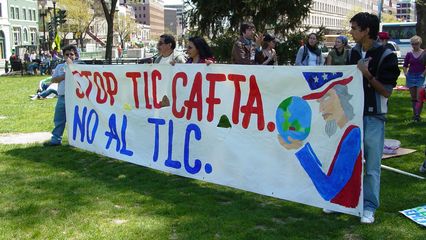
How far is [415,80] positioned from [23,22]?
73.5 metres

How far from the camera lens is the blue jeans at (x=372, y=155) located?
432 centimetres

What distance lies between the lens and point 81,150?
7.66 metres

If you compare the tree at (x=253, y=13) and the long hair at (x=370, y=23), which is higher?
the tree at (x=253, y=13)

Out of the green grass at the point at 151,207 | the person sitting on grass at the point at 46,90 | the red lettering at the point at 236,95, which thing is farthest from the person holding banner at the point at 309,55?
the person sitting on grass at the point at 46,90

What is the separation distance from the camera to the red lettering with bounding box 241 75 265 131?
4.95 meters

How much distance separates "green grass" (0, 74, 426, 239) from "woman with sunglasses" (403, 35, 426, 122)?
314 centimetres

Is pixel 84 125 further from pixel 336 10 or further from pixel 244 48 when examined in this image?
pixel 336 10

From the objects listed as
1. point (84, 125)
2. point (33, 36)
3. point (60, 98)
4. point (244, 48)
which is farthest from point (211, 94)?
point (33, 36)

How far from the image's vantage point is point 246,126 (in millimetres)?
5086

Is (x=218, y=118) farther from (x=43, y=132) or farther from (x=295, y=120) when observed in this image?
(x=43, y=132)

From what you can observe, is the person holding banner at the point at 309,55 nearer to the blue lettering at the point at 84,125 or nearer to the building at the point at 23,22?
the blue lettering at the point at 84,125

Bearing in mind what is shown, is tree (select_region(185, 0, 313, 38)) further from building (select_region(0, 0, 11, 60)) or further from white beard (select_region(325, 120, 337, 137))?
building (select_region(0, 0, 11, 60))

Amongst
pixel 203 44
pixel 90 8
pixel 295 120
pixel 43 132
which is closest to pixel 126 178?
pixel 203 44

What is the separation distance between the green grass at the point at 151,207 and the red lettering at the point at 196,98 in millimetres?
855
